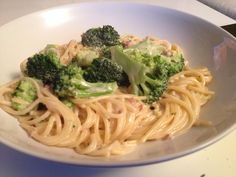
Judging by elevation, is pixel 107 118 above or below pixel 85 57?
below

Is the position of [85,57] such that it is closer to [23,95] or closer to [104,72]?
[104,72]

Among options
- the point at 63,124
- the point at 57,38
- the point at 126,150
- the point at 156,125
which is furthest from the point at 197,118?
the point at 57,38

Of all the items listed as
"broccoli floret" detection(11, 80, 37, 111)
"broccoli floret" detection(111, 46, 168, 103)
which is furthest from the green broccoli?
"broccoli floret" detection(11, 80, 37, 111)

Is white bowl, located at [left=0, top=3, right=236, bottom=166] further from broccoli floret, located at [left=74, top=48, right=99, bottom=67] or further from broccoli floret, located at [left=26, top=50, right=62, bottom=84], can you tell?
broccoli floret, located at [left=74, top=48, right=99, bottom=67]

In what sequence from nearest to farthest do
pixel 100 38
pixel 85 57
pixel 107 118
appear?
pixel 107 118, pixel 85 57, pixel 100 38

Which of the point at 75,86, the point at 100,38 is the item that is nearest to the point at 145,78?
the point at 75,86

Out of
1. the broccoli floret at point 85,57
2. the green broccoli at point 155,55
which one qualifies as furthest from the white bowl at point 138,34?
the broccoli floret at point 85,57

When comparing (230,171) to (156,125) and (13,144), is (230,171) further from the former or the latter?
(13,144)
